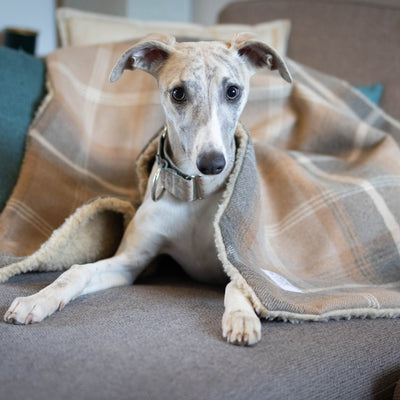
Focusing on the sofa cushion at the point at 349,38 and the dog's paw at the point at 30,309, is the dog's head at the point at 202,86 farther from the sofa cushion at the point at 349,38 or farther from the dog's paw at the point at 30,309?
the sofa cushion at the point at 349,38

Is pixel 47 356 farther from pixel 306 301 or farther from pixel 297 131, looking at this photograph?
pixel 297 131

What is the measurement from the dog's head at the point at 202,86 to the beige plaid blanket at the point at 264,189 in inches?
6.5

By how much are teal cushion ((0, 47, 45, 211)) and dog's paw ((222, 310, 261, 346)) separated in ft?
3.14

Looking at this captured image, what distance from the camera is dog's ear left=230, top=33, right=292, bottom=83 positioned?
1.41m

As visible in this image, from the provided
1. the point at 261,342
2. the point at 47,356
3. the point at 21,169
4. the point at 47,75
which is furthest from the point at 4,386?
the point at 47,75

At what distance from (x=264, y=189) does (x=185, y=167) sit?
0.41 m

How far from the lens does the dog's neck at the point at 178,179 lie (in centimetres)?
139

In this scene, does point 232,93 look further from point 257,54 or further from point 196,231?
point 196,231

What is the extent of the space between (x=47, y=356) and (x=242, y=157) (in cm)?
75

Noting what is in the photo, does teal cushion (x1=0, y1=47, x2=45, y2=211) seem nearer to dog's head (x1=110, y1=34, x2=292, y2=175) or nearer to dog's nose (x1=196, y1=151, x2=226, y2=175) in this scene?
dog's head (x1=110, y1=34, x2=292, y2=175)

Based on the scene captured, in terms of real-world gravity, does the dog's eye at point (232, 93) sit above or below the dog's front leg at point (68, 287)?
above

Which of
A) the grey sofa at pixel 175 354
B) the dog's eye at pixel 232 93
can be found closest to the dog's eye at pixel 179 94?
the dog's eye at pixel 232 93

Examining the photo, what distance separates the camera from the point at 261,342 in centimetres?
104

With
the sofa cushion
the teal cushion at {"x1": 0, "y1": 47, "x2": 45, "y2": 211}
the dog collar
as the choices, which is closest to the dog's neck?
the dog collar
